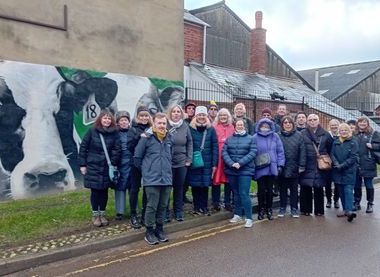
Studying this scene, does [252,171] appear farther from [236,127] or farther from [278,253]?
[278,253]

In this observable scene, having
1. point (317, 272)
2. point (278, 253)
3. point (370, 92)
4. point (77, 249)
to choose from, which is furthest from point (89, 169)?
point (370, 92)

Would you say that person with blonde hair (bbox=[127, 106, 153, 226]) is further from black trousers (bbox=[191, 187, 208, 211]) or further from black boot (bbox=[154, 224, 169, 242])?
black trousers (bbox=[191, 187, 208, 211])

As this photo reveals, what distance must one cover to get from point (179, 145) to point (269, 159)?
1671 millimetres

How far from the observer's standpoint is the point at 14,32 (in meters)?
8.76

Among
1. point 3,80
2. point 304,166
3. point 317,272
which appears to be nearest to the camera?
point 317,272

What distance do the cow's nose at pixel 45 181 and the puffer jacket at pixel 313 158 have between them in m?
5.11

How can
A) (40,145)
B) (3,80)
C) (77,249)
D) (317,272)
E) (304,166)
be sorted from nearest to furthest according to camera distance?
(317,272), (77,249), (304,166), (3,80), (40,145)

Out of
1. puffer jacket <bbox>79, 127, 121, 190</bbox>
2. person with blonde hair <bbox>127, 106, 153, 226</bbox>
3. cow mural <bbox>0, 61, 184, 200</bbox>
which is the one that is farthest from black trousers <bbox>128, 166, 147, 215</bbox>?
cow mural <bbox>0, 61, 184, 200</bbox>

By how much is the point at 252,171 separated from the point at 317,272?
256 centimetres

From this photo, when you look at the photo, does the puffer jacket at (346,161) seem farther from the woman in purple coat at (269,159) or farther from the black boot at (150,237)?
the black boot at (150,237)

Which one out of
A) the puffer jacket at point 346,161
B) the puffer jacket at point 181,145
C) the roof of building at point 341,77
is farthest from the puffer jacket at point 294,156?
the roof of building at point 341,77

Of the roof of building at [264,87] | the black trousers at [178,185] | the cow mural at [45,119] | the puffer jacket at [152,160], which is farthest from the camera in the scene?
the roof of building at [264,87]

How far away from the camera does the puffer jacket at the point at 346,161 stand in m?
7.71

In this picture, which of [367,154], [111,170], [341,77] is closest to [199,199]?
[111,170]
